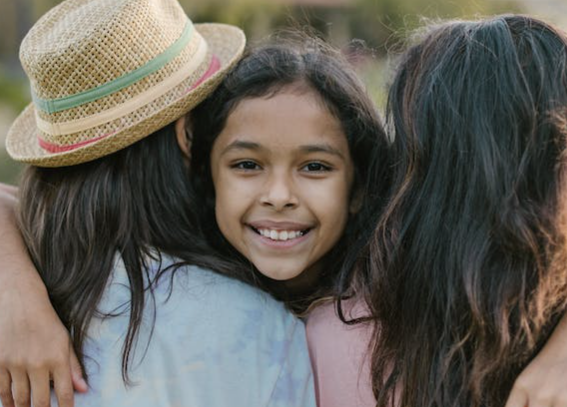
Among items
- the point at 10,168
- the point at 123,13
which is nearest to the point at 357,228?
the point at 123,13

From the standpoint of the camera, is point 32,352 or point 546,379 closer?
point 546,379

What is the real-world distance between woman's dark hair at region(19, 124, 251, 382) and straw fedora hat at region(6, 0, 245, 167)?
0.07 m

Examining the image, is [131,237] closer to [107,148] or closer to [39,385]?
[107,148]

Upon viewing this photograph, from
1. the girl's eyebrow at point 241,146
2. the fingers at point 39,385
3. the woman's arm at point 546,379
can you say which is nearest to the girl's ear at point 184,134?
the girl's eyebrow at point 241,146

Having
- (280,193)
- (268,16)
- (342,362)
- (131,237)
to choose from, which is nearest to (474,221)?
(342,362)

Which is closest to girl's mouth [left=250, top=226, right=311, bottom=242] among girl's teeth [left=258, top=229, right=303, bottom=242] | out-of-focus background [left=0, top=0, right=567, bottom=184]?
girl's teeth [left=258, top=229, right=303, bottom=242]

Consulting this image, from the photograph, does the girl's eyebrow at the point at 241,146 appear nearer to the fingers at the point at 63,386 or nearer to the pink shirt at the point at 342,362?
the pink shirt at the point at 342,362

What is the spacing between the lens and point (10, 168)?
7.09m

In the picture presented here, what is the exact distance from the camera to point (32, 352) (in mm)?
1985

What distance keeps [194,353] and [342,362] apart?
0.36 metres

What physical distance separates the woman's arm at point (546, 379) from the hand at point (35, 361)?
3.11 feet

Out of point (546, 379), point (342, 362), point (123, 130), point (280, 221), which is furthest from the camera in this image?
point (280, 221)

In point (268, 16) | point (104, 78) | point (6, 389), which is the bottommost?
point (268, 16)

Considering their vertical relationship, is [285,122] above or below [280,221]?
above
